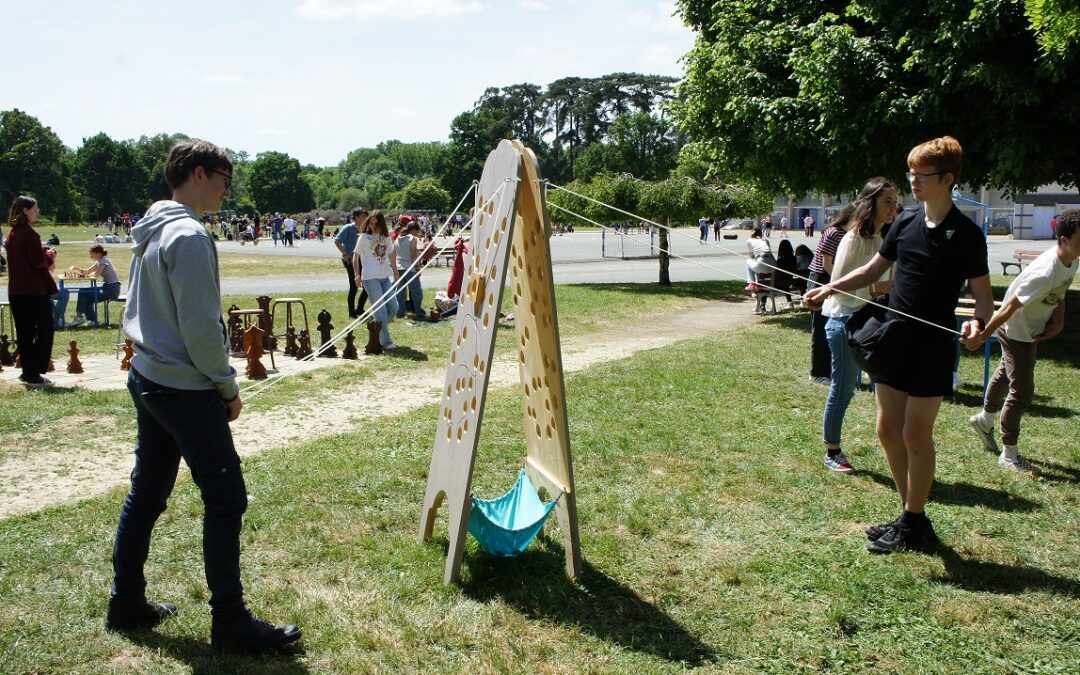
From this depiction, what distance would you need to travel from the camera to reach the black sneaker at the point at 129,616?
3486mm

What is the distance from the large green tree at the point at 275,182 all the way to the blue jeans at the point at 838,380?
387 ft

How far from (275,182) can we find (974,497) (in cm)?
12022

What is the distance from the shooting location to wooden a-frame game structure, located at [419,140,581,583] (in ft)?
12.3

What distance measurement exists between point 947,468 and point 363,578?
4026mm


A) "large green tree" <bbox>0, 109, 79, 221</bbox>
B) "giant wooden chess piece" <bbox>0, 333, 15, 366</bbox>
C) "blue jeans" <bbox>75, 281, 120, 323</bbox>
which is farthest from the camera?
"large green tree" <bbox>0, 109, 79, 221</bbox>

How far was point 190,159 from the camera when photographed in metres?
3.21

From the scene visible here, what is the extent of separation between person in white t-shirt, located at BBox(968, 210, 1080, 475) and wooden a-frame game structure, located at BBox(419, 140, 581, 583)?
3.25 metres

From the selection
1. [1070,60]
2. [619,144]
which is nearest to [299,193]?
[619,144]

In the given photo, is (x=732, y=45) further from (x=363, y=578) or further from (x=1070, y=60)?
(x=363, y=578)

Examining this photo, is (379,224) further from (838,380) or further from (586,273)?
(586,273)

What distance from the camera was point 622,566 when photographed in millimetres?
4152

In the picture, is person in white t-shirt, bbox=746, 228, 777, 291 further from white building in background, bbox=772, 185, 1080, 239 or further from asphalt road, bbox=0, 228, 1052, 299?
white building in background, bbox=772, 185, 1080, 239

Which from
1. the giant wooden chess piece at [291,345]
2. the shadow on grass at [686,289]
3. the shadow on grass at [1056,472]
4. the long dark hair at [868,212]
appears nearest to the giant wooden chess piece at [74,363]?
the giant wooden chess piece at [291,345]

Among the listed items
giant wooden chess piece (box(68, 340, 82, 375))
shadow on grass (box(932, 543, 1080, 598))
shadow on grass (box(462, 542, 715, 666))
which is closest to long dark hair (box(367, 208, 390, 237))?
giant wooden chess piece (box(68, 340, 82, 375))
